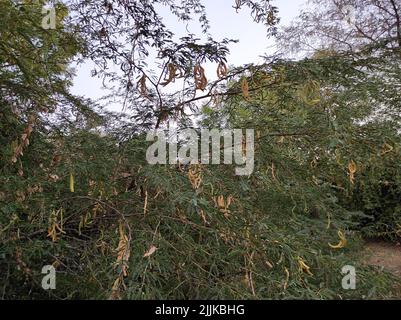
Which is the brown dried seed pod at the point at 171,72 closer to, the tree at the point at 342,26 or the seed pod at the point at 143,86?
the seed pod at the point at 143,86

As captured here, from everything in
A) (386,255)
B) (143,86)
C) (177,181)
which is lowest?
(386,255)

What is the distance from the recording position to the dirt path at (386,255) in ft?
16.4

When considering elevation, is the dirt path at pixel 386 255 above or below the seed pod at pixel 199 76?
below

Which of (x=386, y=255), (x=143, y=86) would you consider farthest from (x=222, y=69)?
(x=386, y=255)

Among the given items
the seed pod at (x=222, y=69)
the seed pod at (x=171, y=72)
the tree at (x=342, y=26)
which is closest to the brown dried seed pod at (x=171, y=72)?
Result: the seed pod at (x=171, y=72)

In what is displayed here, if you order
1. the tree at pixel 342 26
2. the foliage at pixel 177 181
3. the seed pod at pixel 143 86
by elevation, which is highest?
the tree at pixel 342 26

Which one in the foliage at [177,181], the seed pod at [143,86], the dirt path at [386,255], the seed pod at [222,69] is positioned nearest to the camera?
the foliage at [177,181]

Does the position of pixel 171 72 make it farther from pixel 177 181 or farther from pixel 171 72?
pixel 177 181

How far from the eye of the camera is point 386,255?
5.48 metres

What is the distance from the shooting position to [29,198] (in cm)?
175

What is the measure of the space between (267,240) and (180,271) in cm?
37

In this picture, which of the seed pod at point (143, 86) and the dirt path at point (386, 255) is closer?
the seed pod at point (143, 86)

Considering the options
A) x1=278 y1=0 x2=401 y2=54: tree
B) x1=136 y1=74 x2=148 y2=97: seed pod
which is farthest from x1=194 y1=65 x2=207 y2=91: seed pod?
x1=278 y1=0 x2=401 y2=54: tree
